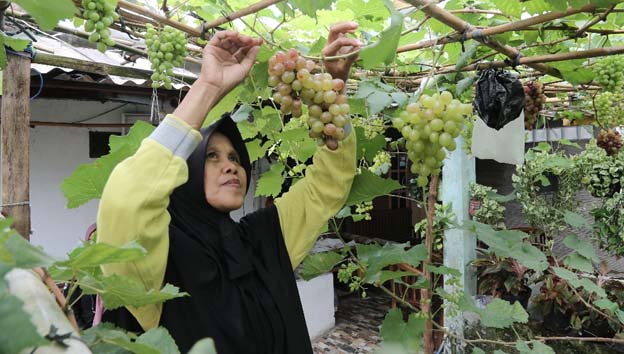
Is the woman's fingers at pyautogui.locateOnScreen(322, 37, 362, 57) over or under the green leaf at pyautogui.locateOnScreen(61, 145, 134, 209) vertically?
over

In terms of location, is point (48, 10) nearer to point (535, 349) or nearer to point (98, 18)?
point (98, 18)

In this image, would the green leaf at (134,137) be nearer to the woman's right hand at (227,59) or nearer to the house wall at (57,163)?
the woman's right hand at (227,59)

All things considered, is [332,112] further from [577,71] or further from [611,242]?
[611,242]

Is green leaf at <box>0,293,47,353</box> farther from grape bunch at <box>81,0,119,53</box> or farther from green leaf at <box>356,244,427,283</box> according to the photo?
green leaf at <box>356,244,427,283</box>

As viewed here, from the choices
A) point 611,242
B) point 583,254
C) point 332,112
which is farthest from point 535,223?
point 332,112

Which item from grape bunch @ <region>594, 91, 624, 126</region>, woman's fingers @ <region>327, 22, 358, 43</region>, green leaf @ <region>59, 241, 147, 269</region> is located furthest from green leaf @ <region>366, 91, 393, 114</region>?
grape bunch @ <region>594, 91, 624, 126</region>

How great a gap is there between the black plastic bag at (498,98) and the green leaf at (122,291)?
1.45 m

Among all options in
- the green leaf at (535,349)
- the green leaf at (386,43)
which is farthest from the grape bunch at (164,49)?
the green leaf at (535,349)

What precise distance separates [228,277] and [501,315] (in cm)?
134

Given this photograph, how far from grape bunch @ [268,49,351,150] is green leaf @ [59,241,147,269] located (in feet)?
2.33

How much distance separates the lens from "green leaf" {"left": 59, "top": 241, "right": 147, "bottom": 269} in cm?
50

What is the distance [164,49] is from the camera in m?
1.52

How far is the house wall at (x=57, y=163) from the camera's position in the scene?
3.94m

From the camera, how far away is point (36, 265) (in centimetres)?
38
